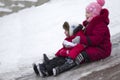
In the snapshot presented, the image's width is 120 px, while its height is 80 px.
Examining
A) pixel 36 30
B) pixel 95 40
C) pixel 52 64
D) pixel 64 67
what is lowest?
pixel 64 67

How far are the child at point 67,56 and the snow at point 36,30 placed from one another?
1483 millimetres

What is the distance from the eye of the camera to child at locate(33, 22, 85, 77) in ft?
22.0

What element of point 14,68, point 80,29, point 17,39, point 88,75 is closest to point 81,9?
point 17,39

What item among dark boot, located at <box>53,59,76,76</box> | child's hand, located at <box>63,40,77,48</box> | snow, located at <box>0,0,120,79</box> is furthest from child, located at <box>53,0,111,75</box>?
snow, located at <box>0,0,120,79</box>

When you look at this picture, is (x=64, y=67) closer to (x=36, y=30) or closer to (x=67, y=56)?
(x=67, y=56)

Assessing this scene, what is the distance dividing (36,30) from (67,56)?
4357mm

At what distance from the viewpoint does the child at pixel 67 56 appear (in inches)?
263

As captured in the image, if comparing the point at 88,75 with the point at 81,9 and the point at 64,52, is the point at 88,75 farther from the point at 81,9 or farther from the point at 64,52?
the point at 81,9

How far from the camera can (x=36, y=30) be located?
1106cm

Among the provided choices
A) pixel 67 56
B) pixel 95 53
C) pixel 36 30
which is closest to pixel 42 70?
pixel 67 56

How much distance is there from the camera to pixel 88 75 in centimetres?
633

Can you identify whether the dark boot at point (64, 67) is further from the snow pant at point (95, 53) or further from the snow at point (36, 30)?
the snow at point (36, 30)

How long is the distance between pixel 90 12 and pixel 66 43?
66 centimetres

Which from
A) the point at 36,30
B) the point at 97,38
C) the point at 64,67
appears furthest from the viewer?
the point at 36,30
